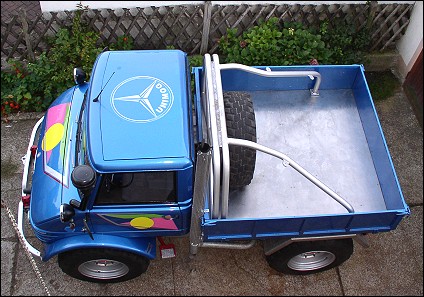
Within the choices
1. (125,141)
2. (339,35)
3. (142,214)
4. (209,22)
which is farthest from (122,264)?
(339,35)

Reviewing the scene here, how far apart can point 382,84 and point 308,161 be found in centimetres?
302

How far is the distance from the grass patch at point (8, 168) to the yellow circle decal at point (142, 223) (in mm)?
2526

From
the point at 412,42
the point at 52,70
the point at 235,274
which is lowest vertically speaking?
the point at 235,274

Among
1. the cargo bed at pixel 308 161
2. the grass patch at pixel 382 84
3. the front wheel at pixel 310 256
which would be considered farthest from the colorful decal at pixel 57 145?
the grass patch at pixel 382 84

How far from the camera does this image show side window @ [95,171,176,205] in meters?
4.36

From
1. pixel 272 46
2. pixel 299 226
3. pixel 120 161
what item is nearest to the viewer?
pixel 120 161

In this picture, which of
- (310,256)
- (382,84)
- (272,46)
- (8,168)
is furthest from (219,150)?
(382,84)

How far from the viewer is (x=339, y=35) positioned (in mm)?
7461

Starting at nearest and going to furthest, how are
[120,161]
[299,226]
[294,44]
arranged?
[120,161] → [299,226] → [294,44]

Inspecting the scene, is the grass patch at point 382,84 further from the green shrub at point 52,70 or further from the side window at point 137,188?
the side window at point 137,188

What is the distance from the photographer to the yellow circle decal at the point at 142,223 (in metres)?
4.70

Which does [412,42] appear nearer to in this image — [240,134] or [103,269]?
[240,134]

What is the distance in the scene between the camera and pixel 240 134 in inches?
186

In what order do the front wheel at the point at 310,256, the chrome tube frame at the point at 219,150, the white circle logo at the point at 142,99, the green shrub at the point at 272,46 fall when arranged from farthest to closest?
the green shrub at the point at 272,46 → the front wheel at the point at 310,256 → the white circle logo at the point at 142,99 → the chrome tube frame at the point at 219,150
